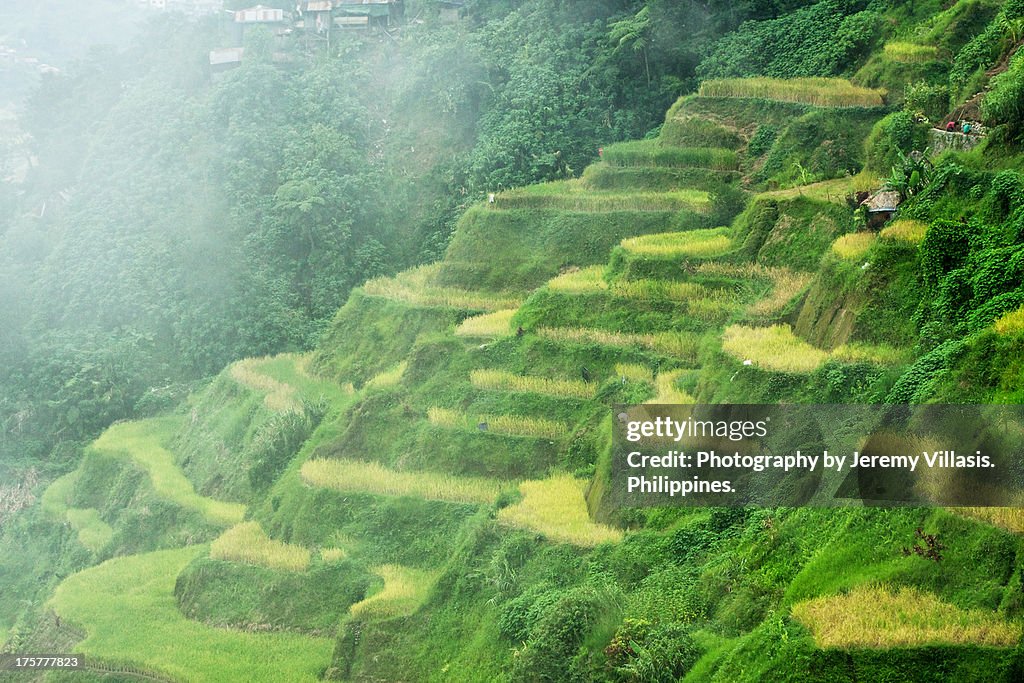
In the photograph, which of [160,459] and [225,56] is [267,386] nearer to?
[160,459]

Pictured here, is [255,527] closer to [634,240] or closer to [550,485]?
[550,485]

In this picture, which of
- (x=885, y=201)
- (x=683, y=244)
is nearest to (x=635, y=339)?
(x=683, y=244)

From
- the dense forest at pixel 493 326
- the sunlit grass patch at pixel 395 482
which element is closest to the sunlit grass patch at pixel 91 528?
the dense forest at pixel 493 326

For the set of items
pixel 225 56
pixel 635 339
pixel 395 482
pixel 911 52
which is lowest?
pixel 395 482

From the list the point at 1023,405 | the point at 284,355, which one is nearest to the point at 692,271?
the point at 1023,405

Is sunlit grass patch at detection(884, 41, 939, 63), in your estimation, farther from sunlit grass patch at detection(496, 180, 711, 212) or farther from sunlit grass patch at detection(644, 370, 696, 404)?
sunlit grass patch at detection(644, 370, 696, 404)

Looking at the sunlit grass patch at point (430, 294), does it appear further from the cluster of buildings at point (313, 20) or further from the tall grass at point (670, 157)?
the cluster of buildings at point (313, 20)
